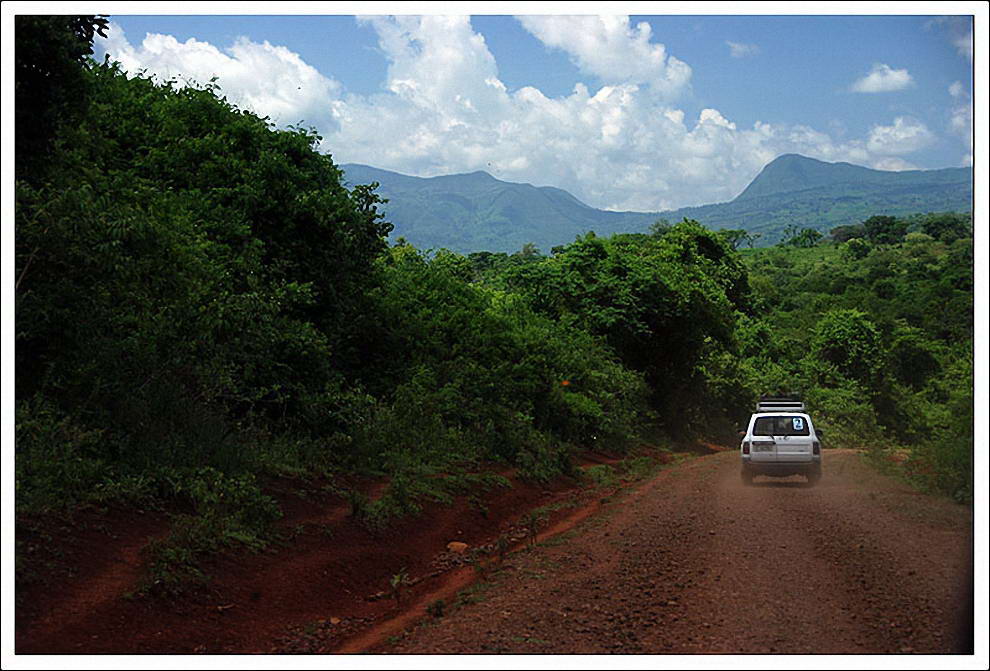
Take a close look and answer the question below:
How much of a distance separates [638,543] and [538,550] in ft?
4.34

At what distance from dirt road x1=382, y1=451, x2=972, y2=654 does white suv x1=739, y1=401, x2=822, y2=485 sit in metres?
3.41

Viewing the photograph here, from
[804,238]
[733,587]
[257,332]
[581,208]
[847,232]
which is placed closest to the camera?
[733,587]

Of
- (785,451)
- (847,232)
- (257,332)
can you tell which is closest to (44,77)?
(257,332)

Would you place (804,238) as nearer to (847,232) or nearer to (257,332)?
(847,232)

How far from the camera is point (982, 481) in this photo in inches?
277

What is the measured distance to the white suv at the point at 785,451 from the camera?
19.1 metres

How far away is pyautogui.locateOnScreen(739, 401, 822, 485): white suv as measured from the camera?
1911 cm

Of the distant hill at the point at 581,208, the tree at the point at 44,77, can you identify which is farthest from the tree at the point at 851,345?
the tree at the point at 44,77

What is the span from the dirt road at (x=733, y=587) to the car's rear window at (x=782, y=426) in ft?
12.0

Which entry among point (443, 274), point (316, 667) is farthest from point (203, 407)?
point (443, 274)

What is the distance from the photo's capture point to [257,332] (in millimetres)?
14266

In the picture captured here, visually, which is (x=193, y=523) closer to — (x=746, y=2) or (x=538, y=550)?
(x=538, y=550)

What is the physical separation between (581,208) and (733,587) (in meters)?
134

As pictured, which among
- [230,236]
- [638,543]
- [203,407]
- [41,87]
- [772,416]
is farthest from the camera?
[772,416]
